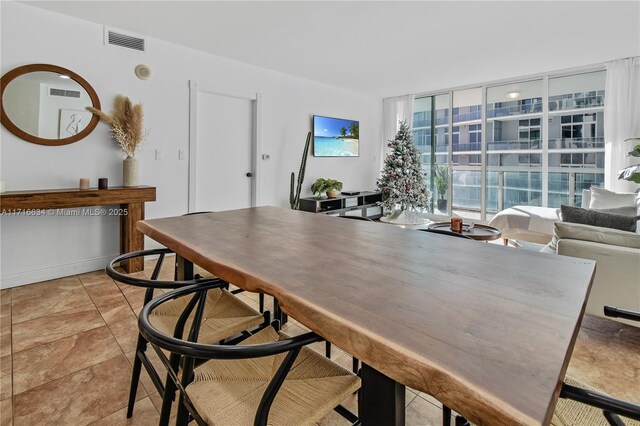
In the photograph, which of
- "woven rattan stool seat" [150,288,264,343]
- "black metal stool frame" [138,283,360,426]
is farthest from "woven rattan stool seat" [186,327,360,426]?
"woven rattan stool seat" [150,288,264,343]

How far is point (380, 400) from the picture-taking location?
0.74 meters

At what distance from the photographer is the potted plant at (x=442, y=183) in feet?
20.4

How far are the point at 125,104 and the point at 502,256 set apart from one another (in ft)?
11.9

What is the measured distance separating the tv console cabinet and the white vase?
233 cm

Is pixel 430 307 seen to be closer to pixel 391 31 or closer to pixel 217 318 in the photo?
pixel 217 318

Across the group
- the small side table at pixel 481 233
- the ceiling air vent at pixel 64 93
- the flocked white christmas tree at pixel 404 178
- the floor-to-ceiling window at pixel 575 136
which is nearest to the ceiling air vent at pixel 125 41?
the ceiling air vent at pixel 64 93

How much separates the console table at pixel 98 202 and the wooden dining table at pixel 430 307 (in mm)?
2067

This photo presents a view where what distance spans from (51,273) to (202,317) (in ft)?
9.54

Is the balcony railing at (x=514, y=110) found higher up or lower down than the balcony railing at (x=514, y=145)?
higher up

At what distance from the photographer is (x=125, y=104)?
3402 mm

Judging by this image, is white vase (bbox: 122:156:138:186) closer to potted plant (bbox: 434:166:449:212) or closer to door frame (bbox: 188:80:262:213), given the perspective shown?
door frame (bbox: 188:80:262:213)

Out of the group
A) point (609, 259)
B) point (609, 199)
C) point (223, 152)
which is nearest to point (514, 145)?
point (609, 199)

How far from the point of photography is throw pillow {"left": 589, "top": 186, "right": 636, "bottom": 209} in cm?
347

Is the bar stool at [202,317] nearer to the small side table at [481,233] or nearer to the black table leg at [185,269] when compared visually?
the black table leg at [185,269]
